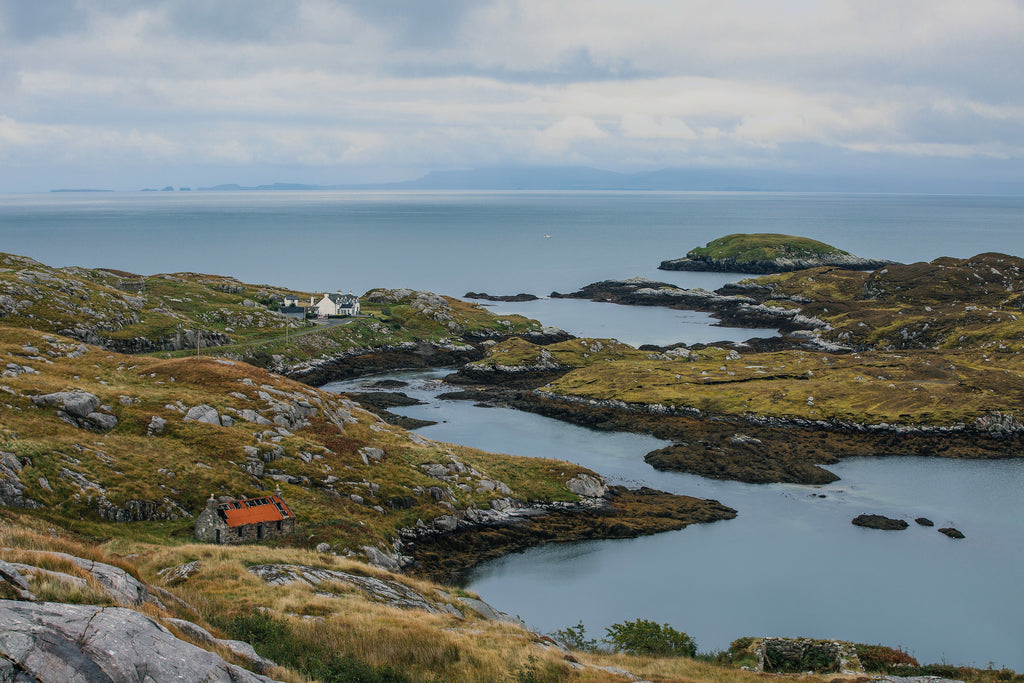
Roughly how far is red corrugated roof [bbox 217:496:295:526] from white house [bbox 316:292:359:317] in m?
98.3

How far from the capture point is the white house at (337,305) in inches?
5443

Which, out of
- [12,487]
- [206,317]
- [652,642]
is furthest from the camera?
[206,317]

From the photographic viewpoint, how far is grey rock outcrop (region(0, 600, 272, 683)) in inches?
459

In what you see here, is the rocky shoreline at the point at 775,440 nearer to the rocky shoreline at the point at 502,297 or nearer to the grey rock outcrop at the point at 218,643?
the grey rock outcrop at the point at 218,643

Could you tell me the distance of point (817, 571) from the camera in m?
55.0

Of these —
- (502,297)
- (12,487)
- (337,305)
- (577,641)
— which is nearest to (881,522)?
(577,641)

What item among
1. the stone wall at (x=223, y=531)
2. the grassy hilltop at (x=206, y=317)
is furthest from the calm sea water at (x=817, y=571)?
the grassy hilltop at (x=206, y=317)

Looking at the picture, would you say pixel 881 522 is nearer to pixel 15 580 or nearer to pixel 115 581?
pixel 115 581

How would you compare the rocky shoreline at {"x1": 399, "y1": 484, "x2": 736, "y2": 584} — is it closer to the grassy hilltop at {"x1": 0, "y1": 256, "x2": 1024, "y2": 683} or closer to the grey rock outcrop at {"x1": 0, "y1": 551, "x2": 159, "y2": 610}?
the grassy hilltop at {"x1": 0, "y1": 256, "x2": 1024, "y2": 683}

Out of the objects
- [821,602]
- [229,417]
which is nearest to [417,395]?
[229,417]

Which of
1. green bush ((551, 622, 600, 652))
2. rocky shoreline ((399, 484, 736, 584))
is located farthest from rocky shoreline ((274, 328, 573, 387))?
green bush ((551, 622, 600, 652))

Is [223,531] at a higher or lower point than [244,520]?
lower

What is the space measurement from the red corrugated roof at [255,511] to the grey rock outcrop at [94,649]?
27.9m

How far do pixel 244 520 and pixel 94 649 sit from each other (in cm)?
2945
